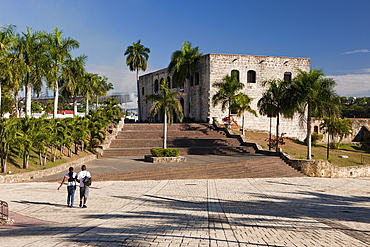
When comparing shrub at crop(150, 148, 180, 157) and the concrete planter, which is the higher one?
shrub at crop(150, 148, 180, 157)

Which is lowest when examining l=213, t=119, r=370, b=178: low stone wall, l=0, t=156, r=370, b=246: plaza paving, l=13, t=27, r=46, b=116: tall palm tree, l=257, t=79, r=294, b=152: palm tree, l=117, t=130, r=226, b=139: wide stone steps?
l=213, t=119, r=370, b=178: low stone wall

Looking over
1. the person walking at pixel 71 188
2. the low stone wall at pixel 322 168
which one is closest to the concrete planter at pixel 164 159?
the low stone wall at pixel 322 168

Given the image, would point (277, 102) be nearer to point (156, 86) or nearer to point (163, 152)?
point (163, 152)

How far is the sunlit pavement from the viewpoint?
320 inches

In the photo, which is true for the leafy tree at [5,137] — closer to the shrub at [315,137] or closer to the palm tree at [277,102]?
the palm tree at [277,102]

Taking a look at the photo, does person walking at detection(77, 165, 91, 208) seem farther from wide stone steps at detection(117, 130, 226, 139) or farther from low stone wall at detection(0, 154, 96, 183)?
wide stone steps at detection(117, 130, 226, 139)

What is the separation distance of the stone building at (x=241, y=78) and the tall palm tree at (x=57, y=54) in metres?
16.5

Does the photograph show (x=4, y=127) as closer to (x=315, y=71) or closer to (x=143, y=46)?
(x=315, y=71)

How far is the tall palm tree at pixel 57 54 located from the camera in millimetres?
29109

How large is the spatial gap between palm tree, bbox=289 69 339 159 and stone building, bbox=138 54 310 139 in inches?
542

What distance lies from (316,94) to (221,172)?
9909mm

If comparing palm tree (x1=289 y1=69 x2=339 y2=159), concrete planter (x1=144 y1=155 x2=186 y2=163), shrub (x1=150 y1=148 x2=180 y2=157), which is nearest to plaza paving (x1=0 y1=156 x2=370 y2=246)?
concrete planter (x1=144 y1=155 x2=186 y2=163)

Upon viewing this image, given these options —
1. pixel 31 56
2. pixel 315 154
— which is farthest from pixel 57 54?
pixel 315 154

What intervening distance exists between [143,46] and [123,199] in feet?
139
